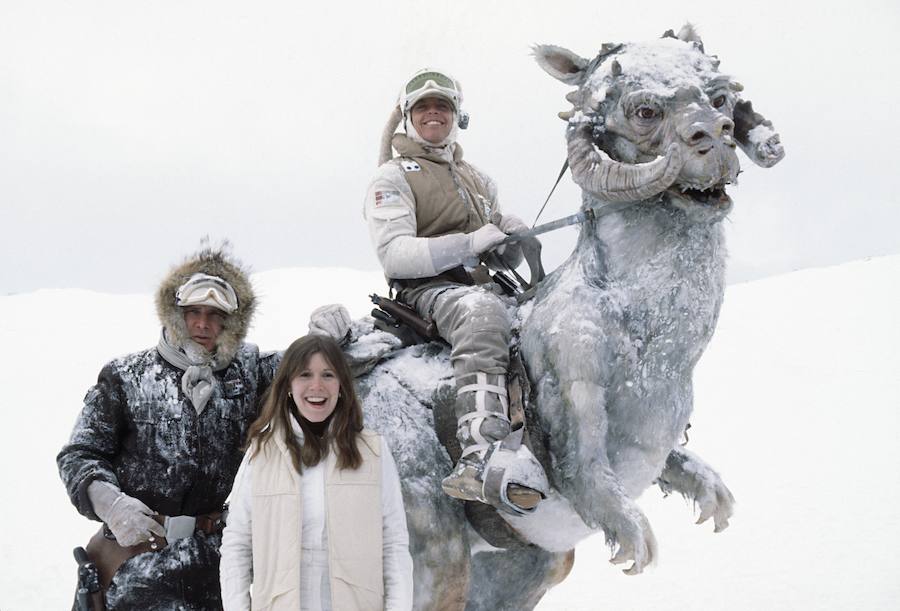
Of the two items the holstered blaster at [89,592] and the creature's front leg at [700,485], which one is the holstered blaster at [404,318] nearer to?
the creature's front leg at [700,485]

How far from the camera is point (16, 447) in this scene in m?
9.84

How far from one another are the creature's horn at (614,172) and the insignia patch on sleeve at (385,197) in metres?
0.65

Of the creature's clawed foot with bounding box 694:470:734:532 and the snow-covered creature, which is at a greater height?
the snow-covered creature

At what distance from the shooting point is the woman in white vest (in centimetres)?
233

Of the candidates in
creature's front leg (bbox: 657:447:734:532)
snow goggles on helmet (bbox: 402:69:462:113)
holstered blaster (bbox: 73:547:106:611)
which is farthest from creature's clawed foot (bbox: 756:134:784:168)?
holstered blaster (bbox: 73:547:106:611)

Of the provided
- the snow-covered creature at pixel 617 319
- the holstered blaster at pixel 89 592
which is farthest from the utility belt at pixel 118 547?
the snow-covered creature at pixel 617 319

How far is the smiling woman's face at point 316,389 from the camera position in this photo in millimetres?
2504

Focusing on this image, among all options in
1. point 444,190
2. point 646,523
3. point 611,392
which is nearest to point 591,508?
point 646,523

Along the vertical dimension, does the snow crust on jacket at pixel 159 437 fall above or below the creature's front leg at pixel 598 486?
above

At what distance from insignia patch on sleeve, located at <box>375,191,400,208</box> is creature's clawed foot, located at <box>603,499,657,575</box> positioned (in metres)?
1.33

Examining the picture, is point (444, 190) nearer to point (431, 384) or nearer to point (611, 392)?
point (431, 384)

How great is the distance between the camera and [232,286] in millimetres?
3465

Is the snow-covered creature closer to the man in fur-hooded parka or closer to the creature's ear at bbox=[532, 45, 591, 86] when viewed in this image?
the creature's ear at bbox=[532, 45, 591, 86]

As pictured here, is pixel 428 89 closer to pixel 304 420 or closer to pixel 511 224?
pixel 511 224
